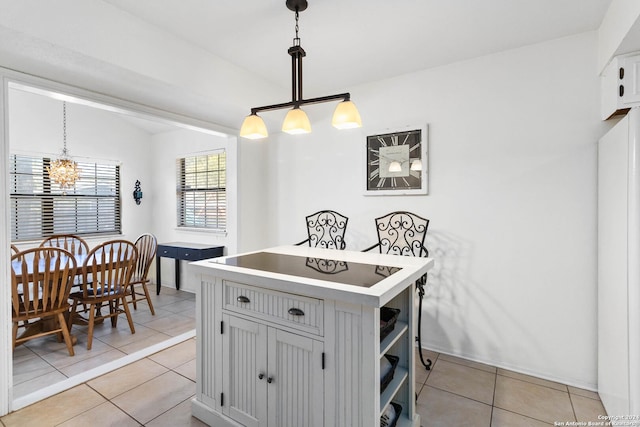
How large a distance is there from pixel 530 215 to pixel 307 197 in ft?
6.85

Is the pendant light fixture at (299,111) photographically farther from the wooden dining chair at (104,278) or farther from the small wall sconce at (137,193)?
the small wall sconce at (137,193)

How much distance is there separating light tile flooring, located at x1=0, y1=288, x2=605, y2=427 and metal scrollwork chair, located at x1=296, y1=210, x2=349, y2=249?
1.37m

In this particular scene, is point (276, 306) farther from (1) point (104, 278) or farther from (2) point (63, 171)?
(2) point (63, 171)

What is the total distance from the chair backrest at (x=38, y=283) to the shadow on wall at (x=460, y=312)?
120 inches

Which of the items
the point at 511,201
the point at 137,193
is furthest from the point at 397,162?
the point at 137,193

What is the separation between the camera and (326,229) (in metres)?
3.38

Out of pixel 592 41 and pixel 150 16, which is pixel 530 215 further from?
pixel 150 16

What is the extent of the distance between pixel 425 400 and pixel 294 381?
3.63 feet

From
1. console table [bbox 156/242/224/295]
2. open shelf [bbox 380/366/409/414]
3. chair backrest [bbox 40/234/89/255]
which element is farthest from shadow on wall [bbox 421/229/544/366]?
chair backrest [bbox 40/234/89/255]

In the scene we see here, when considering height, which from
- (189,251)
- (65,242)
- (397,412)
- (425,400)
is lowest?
(425,400)

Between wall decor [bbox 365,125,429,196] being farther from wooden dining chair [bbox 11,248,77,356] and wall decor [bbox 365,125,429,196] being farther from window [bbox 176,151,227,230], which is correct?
wooden dining chair [bbox 11,248,77,356]

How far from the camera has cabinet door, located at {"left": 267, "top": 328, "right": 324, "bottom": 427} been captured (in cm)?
145

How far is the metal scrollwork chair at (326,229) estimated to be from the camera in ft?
10.8

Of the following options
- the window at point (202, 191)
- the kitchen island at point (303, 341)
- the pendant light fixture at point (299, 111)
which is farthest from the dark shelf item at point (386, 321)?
the window at point (202, 191)
